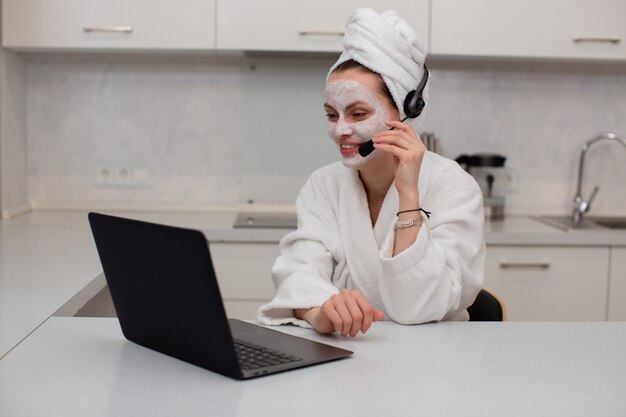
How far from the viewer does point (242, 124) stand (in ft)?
10.9

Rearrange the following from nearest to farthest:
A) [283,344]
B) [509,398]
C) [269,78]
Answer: [509,398]
[283,344]
[269,78]

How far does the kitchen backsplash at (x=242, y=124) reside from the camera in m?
3.31

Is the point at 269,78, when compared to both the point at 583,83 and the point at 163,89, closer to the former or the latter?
the point at 163,89

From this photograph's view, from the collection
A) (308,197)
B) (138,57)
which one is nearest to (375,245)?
(308,197)

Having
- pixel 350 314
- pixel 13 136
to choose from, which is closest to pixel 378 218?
pixel 350 314

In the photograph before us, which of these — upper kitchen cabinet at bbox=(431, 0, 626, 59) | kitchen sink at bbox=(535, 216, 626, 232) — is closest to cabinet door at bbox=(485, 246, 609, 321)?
kitchen sink at bbox=(535, 216, 626, 232)

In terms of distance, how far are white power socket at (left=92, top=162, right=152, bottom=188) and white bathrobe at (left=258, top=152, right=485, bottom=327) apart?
147cm

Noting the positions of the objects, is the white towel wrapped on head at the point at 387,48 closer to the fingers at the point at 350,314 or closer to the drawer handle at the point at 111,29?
the fingers at the point at 350,314

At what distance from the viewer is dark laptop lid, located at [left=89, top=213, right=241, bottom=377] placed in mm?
1232

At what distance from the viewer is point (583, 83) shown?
3.37 metres

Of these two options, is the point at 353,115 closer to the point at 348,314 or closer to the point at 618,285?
the point at 348,314

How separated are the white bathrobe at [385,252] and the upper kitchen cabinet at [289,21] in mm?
1035

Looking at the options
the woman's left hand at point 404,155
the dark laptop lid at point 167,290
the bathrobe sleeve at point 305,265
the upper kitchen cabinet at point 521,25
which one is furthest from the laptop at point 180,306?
the upper kitchen cabinet at point 521,25

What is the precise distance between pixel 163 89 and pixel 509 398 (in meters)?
2.40
